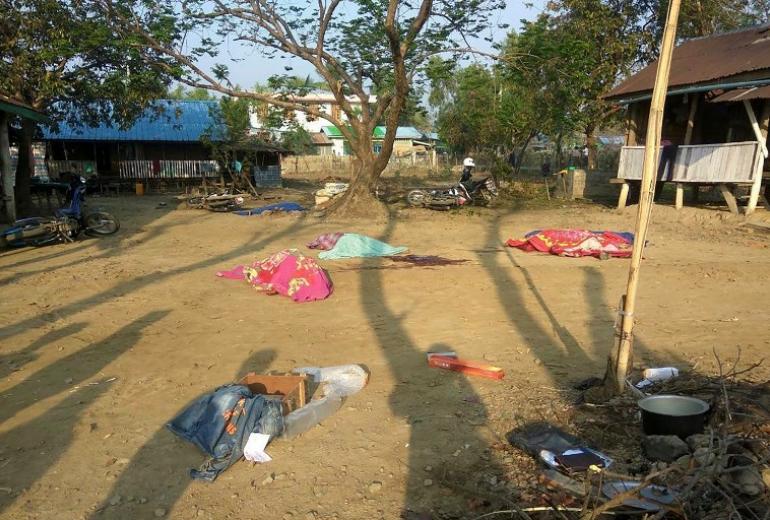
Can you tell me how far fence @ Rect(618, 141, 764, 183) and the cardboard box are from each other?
39.3ft

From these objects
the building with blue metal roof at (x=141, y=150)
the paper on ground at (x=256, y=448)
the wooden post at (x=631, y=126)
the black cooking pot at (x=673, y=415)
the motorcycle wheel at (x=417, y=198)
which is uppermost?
the wooden post at (x=631, y=126)

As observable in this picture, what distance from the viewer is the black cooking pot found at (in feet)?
10.3

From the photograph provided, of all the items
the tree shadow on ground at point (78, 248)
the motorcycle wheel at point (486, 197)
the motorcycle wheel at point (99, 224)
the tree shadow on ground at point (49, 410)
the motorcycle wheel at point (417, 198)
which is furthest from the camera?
the motorcycle wheel at point (486, 197)

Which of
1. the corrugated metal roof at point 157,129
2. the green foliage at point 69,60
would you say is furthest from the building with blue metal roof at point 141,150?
the green foliage at point 69,60

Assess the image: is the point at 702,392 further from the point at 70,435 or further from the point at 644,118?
the point at 644,118

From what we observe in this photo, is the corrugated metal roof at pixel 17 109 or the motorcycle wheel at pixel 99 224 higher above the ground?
the corrugated metal roof at pixel 17 109

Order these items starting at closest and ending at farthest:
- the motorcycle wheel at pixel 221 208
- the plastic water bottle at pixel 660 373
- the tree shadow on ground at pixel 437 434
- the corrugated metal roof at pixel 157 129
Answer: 1. the tree shadow on ground at pixel 437 434
2. the plastic water bottle at pixel 660 373
3. the motorcycle wheel at pixel 221 208
4. the corrugated metal roof at pixel 157 129

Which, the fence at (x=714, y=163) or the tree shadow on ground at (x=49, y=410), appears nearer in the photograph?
the tree shadow on ground at (x=49, y=410)

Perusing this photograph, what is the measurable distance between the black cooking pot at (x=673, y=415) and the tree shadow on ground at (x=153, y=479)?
8.71 ft

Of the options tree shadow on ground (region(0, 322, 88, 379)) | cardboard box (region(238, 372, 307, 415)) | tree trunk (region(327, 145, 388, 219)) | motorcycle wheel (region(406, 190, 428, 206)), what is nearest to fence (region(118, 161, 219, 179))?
tree trunk (region(327, 145, 388, 219))

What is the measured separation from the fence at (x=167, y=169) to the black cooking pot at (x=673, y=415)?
80.4 feet

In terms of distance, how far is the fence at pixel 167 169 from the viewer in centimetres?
2520

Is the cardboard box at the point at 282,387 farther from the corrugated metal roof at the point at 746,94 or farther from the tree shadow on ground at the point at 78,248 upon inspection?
the corrugated metal roof at the point at 746,94

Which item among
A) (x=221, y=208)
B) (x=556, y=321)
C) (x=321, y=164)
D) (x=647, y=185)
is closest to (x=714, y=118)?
(x=556, y=321)
